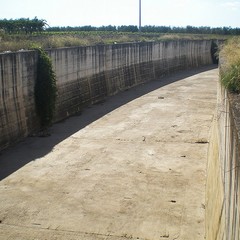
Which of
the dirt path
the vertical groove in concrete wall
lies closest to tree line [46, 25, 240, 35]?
the dirt path

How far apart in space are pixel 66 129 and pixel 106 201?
308 inches

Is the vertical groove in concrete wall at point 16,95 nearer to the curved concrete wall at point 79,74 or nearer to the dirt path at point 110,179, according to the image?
the curved concrete wall at point 79,74

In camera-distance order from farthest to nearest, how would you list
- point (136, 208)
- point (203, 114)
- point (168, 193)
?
point (203, 114) → point (168, 193) → point (136, 208)

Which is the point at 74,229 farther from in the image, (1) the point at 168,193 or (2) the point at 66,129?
(2) the point at 66,129

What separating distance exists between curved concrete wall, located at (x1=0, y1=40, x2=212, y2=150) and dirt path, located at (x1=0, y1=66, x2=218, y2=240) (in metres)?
1.06

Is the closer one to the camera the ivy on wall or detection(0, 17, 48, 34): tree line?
the ivy on wall

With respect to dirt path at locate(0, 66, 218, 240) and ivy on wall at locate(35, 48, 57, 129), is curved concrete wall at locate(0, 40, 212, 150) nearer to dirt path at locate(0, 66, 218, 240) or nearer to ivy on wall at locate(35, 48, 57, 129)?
ivy on wall at locate(35, 48, 57, 129)

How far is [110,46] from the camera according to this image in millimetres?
25328

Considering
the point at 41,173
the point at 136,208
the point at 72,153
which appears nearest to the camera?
the point at 136,208

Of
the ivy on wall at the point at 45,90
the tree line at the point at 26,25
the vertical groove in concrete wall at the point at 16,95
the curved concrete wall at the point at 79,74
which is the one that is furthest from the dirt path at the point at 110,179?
the tree line at the point at 26,25

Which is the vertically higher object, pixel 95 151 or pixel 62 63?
pixel 62 63

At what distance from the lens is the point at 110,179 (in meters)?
11.1

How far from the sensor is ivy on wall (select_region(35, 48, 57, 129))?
54.5 ft

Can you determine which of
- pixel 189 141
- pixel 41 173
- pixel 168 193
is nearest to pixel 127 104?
pixel 189 141
